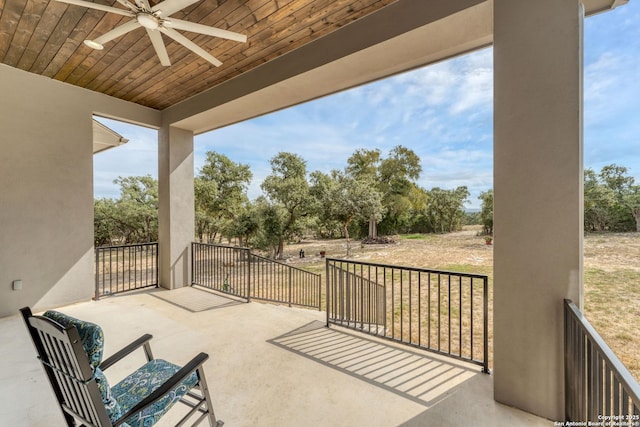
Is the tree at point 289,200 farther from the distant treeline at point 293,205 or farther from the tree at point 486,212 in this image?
the tree at point 486,212

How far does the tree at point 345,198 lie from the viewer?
956 cm

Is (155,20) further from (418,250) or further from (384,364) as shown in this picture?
(418,250)

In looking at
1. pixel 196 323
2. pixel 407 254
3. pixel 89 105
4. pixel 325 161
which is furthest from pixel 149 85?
pixel 325 161

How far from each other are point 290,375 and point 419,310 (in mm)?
1447

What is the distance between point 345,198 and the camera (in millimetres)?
9906

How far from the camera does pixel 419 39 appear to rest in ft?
7.87

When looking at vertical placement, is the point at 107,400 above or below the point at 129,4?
below

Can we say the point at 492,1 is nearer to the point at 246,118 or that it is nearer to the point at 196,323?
the point at 246,118

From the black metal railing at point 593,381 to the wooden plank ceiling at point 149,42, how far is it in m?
2.79

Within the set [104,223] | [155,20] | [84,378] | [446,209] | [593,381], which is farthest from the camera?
[104,223]

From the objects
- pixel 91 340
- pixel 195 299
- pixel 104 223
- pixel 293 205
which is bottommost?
pixel 195 299

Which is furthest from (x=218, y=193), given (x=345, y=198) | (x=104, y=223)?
(x=345, y=198)

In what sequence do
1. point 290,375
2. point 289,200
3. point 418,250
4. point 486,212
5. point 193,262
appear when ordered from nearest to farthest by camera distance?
point 290,375 < point 486,212 < point 193,262 < point 418,250 < point 289,200

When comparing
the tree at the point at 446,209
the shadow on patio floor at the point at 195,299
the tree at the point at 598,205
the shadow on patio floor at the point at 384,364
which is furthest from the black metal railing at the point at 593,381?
the tree at the point at 446,209
